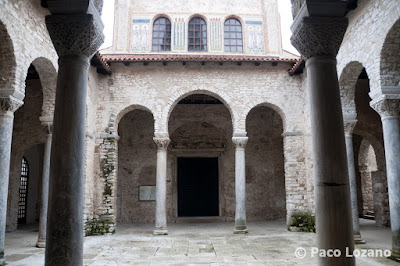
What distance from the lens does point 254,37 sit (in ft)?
53.2

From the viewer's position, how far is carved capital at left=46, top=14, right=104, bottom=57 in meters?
3.86

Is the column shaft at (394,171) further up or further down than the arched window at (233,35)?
further down

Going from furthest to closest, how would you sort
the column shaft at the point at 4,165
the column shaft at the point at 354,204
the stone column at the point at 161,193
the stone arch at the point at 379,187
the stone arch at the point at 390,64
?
the stone arch at the point at 379,187, the stone column at the point at 161,193, the column shaft at the point at 354,204, the stone arch at the point at 390,64, the column shaft at the point at 4,165

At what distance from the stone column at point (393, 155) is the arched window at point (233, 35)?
29.8 ft

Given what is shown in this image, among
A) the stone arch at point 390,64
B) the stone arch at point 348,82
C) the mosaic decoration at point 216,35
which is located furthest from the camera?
the mosaic decoration at point 216,35

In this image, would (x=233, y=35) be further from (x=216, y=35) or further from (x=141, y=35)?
(x=141, y=35)

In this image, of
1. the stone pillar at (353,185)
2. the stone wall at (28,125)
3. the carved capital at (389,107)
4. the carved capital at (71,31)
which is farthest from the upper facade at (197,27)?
the carved capital at (71,31)

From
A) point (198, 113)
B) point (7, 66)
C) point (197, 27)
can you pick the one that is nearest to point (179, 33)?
point (197, 27)

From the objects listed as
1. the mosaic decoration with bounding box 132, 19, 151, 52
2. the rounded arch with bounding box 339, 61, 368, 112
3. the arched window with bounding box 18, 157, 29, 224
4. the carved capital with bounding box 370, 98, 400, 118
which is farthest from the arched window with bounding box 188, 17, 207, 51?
the arched window with bounding box 18, 157, 29, 224

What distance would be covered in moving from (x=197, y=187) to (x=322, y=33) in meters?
13.8

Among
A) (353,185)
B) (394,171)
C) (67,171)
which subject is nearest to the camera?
(67,171)

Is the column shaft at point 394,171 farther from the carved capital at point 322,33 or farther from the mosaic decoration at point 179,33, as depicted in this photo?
the mosaic decoration at point 179,33

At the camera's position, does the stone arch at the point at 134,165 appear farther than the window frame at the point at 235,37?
Yes

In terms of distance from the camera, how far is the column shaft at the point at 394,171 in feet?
24.9
